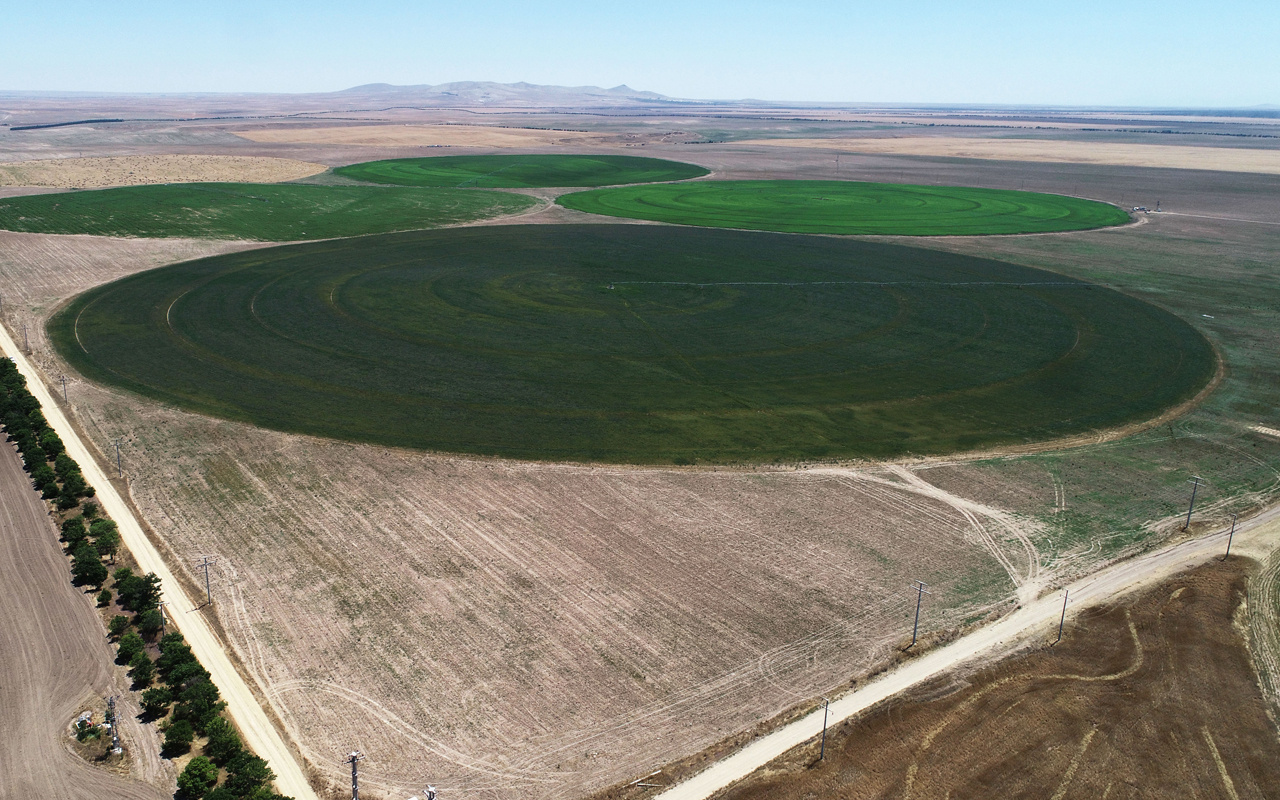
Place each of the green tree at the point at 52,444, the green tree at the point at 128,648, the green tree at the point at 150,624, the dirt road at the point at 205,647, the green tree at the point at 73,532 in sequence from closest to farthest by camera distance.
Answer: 1. the dirt road at the point at 205,647
2. the green tree at the point at 128,648
3. the green tree at the point at 150,624
4. the green tree at the point at 73,532
5. the green tree at the point at 52,444

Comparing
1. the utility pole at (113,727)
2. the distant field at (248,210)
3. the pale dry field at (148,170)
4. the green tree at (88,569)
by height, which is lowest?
the utility pole at (113,727)

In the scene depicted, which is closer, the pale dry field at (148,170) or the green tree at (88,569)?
the green tree at (88,569)

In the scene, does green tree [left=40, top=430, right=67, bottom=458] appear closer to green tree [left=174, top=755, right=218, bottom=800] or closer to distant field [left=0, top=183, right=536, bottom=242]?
green tree [left=174, top=755, right=218, bottom=800]

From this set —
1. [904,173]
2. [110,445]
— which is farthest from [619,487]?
[904,173]

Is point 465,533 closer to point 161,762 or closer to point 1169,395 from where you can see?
point 161,762

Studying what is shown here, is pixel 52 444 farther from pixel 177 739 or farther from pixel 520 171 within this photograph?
pixel 520 171

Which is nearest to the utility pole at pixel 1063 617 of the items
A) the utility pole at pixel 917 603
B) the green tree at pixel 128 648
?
the utility pole at pixel 917 603

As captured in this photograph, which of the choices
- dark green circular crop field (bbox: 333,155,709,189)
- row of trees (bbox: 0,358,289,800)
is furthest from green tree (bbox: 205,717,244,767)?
dark green circular crop field (bbox: 333,155,709,189)

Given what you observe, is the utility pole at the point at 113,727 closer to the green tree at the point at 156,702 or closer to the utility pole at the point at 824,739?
the green tree at the point at 156,702
